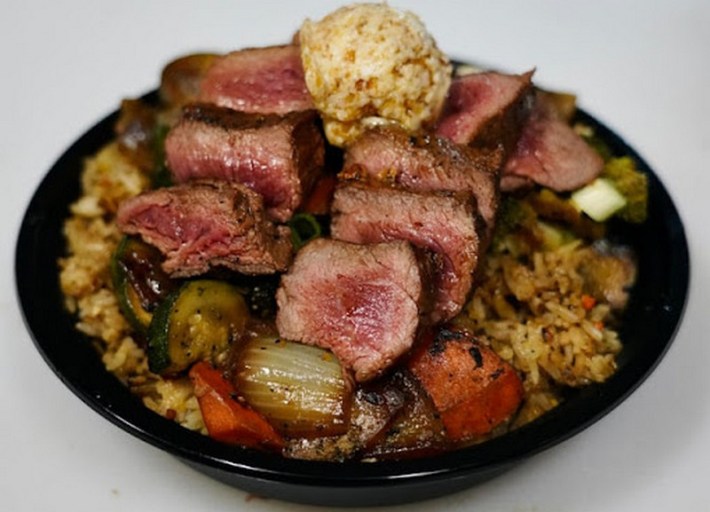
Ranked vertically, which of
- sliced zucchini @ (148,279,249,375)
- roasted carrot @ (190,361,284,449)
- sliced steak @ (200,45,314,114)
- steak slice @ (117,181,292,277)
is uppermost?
sliced steak @ (200,45,314,114)

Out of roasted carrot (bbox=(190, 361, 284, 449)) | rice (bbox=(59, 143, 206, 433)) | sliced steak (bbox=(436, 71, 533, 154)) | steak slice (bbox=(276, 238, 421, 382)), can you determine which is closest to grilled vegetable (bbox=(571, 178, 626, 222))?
sliced steak (bbox=(436, 71, 533, 154))

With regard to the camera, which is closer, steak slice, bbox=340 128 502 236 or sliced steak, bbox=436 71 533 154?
steak slice, bbox=340 128 502 236

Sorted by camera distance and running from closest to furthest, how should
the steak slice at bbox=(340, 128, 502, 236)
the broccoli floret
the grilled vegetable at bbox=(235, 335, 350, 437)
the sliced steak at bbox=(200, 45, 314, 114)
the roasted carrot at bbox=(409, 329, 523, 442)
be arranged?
the grilled vegetable at bbox=(235, 335, 350, 437)
the roasted carrot at bbox=(409, 329, 523, 442)
the steak slice at bbox=(340, 128, 502, 236)
the sliced steak at bbox=(200, 45, 314, 114)
the broccoli floret

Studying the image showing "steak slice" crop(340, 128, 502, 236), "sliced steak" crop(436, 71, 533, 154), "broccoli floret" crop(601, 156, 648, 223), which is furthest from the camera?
"broccoli floret" crop(601, 156, 648, 223)

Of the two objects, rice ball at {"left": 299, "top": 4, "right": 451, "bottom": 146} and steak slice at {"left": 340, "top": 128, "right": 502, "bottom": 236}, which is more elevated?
rice ball at {"left": 299, "top": 4, "right": 451, "bottom": 146}

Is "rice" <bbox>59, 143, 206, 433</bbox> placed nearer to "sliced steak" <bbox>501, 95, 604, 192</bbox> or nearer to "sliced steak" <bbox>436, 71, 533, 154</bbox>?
"sliced steak" <bbox>436, 71, 533, 154</bbox>

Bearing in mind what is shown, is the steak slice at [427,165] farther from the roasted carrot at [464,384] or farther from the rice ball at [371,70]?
the roasted carrot at [464,384]

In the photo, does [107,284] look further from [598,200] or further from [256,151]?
[598,200]

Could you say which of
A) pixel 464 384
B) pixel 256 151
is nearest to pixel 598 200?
pixel 464 384
